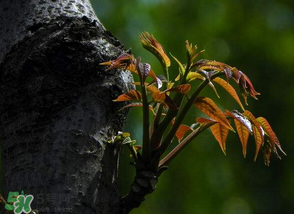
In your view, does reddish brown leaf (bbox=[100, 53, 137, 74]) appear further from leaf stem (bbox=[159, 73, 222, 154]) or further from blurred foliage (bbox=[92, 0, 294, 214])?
blurred foliage (bbox=[92, 0, 294, 214])

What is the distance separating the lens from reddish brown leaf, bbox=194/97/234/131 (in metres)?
1.05

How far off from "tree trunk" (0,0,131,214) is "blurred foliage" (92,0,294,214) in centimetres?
410

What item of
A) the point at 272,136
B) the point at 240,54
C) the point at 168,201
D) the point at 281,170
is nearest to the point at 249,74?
the point at 240,54

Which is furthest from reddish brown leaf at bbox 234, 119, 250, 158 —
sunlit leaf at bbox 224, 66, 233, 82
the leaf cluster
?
sunlit leaf at bbox 224, 66, 233, 82

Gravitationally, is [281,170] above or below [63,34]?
above

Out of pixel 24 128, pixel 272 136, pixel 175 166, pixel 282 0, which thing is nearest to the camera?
pixel 24 128

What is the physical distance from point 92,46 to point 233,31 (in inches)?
204

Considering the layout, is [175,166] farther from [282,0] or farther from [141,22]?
[282,0]

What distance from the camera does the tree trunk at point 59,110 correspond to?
3.18 ft

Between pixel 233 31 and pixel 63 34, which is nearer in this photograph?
pixel 63 34

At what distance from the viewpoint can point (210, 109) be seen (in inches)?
41.6

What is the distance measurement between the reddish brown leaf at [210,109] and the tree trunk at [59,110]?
127 millimetres

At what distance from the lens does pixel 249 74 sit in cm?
576

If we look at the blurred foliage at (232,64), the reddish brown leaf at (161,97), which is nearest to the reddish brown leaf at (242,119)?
the reddish brown leaf at (161,97)
